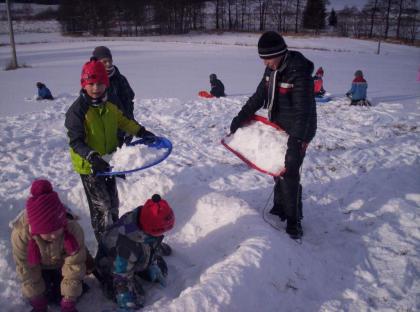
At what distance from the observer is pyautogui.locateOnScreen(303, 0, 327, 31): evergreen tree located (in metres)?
38.6

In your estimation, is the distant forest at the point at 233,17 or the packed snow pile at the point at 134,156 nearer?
the packed snow pile at the point at 134,156

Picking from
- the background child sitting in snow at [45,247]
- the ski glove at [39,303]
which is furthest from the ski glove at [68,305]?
the ski glove at [39,303]

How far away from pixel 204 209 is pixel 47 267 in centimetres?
183

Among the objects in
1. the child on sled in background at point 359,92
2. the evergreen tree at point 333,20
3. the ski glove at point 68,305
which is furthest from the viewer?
the evergreen tree at point 333,20

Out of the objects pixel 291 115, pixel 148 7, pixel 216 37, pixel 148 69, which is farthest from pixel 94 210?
pixel 148 7

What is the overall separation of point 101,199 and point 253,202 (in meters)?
2.05

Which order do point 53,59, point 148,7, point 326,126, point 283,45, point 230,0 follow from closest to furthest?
point 283,45, point 326,126, point 53,59, point 148,7, point 230,0

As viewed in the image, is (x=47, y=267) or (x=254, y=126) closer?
(x=47, y=267)

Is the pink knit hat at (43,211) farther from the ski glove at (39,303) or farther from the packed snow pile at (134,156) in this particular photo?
the packed snow pile at (134,156)

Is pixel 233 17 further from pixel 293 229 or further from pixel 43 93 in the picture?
pixel 293 229

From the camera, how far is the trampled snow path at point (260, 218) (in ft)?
9.65

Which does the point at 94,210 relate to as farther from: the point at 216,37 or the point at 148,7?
the point at 148,7

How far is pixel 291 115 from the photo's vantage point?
3496 mm

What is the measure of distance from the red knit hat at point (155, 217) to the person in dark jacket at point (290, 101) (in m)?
1.36
